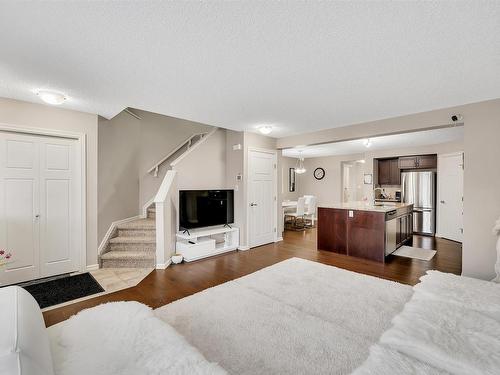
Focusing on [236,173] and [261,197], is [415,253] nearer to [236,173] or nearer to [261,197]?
[261,197]

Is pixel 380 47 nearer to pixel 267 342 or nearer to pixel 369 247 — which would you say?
pixel 267 342

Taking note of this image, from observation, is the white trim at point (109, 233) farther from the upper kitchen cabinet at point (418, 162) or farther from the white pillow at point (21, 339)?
the upper kitchen cabinet at point (418, 162)

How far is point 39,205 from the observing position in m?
3.26

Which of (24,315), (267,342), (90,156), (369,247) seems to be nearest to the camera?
(24,315)

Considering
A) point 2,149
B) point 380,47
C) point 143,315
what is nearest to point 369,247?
point 380,47

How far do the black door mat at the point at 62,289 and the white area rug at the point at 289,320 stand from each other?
1234 mm

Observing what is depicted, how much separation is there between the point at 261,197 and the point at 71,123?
3449mm

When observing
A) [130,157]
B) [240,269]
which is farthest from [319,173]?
[130,157]

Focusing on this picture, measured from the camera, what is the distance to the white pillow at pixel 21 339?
76 cm

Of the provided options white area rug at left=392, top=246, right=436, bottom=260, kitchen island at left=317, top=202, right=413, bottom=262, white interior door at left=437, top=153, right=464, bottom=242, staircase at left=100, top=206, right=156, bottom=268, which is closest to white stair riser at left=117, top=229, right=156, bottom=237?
staircase at left=100, top=206, right=156, bottom=268

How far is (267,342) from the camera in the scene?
1894 millimetres

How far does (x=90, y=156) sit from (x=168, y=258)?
1.94m

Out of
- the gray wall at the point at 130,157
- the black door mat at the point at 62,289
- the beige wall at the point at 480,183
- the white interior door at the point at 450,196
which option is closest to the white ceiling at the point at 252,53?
the beige wall at the point at 480,183

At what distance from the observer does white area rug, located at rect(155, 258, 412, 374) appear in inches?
67.8
